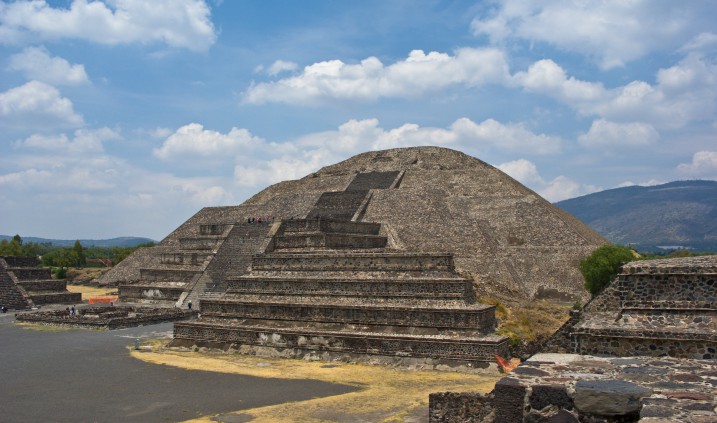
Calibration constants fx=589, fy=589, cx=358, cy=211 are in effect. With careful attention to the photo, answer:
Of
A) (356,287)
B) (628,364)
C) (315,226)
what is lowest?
(628,364)

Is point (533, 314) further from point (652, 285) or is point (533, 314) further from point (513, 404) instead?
point (513, 404)

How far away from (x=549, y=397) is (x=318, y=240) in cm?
1809

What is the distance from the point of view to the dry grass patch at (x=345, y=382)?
10.4 metres

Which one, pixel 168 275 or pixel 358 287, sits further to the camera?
pixel 168 275

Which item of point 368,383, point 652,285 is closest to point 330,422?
point 368,383

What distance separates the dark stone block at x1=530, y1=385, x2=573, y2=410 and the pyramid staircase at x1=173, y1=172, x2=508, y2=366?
7.87 metres

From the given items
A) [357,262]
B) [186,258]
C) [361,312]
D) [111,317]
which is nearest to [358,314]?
[361,312]

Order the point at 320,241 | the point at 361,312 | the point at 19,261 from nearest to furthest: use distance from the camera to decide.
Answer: the point at 361,312
the point at 320,241
the point at 19,261

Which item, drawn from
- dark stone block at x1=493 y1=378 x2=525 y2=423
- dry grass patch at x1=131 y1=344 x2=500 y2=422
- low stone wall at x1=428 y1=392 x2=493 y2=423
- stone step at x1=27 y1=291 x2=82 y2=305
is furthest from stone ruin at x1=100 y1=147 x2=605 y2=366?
dark stone block at x1=493 y1=378 x2=525 y2=423

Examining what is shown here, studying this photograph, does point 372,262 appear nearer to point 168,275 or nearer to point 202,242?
point 168,275

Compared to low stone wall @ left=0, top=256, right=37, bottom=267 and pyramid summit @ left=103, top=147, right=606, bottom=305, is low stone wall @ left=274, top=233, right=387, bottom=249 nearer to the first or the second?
pyramid summit @ left=103, top=147, right=606, bottom=305

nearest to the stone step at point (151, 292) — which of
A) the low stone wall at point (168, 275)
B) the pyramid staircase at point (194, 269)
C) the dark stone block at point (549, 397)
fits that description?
the pyramid staircase at point (194, 269)

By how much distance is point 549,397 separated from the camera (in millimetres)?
6199

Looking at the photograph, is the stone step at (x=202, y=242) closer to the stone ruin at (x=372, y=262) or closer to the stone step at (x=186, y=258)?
the stone ruin at (x=372, y=262)
